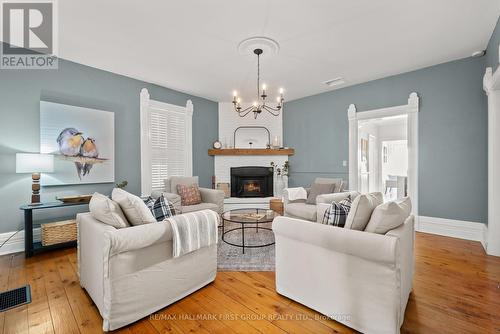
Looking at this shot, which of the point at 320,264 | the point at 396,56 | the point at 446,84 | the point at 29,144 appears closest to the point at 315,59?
the point at 396,56

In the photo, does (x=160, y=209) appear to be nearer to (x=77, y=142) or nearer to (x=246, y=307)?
(x=246, y=307)

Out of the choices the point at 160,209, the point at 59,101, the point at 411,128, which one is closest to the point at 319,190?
the point at 411,128

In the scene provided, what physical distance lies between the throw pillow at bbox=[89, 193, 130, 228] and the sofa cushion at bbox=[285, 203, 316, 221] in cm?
253

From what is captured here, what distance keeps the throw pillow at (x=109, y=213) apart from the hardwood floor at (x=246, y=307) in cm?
72

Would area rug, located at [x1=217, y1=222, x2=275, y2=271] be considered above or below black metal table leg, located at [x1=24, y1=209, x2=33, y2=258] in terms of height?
below

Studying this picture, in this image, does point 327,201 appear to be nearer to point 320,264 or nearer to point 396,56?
point 320,264

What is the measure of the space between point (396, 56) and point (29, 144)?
5.47 meters

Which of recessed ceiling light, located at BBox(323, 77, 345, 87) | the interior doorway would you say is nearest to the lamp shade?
recessed ceiling light, located at BBox(323, 77, 345, 87)

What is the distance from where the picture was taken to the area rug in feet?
8.74

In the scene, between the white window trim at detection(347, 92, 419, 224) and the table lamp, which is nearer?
the table lamp

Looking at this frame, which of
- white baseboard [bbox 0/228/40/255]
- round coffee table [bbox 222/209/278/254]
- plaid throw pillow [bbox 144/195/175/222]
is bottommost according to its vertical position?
white baseboard [bbox 0/228/40/255]

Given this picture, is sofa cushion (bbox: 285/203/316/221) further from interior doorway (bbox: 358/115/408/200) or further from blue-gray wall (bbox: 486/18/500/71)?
interior doorway (bbox: 358/115/408/200)

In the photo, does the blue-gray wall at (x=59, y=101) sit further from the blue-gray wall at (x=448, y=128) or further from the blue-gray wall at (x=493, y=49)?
the blue-gray wall at (x=493, y=49)

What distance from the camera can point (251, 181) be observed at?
6.00 metres
